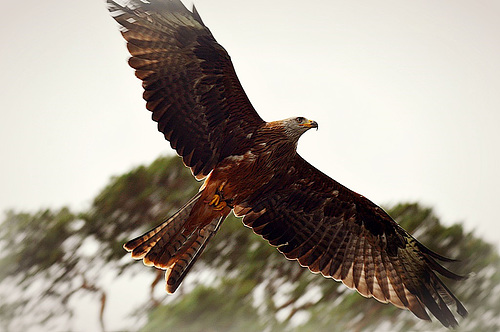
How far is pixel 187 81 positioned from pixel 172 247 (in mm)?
1168

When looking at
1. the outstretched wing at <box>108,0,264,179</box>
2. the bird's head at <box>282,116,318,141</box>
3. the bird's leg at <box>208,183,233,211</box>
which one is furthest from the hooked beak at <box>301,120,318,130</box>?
the bird's leg at <box>208,183,233,211</box>

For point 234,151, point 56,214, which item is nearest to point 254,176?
point 234,151

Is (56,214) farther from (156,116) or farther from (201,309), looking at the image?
(156,116)

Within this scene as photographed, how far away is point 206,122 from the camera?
14.3ft

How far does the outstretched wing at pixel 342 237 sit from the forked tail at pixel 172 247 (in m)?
0.54

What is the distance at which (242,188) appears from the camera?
14.8 ft

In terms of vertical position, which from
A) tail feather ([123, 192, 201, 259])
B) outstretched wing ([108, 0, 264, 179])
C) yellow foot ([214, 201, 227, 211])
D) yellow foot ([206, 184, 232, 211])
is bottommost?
tail feather ([123, 192, 201, 259])

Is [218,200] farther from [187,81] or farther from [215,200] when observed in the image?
[187,81]

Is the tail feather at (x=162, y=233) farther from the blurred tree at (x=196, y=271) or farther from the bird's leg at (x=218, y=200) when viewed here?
the blurred tree at (x=196, y=271)

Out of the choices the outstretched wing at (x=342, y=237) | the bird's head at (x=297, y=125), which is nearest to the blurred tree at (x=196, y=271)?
the outstretched wing at (x=342, y=237)

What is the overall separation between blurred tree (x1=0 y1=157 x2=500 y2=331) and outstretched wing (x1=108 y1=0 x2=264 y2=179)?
1547 millimetres

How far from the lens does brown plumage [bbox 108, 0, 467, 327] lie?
13.4 ft

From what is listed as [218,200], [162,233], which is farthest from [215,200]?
[162,233]

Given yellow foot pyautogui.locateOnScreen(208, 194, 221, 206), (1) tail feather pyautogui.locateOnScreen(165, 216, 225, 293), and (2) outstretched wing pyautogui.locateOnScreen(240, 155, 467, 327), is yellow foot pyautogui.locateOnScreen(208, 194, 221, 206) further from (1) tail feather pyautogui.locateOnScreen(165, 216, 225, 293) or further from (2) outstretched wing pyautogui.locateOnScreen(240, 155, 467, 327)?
(2) outstretched wing pyautogui.locateOnScreen(240, 155, 467, 327)
